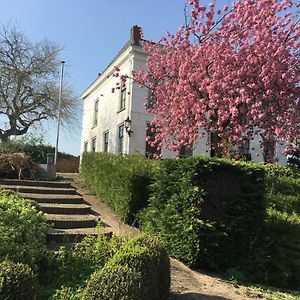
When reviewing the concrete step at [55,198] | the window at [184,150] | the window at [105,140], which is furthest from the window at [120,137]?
the concrete step at [55,198]

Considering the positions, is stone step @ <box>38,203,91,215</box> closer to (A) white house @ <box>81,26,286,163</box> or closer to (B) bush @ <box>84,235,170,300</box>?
(B) bush @ <box>84,235,170,300</box>

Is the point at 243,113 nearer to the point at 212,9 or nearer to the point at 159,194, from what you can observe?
the point at 212,9

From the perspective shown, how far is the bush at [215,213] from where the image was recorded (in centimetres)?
712

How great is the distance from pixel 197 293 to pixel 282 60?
7804mm

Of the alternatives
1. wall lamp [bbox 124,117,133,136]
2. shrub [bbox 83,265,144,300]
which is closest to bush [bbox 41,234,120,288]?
shrub [bbox 83,265,144,300]

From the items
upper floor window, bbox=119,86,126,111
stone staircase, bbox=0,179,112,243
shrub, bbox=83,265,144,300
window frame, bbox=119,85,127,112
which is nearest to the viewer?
shrub, bbox=83,265,144,300

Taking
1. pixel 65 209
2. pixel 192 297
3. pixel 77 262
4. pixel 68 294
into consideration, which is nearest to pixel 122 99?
pixel 65 209

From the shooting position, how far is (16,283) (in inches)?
160

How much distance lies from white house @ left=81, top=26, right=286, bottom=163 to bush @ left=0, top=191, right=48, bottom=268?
12.9 m

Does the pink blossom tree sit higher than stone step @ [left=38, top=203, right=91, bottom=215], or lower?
higher

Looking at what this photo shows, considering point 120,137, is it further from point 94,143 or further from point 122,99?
point 94,143

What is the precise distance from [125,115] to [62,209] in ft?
43.8

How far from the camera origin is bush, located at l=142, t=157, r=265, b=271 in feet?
23.4

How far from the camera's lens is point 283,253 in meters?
7.51
